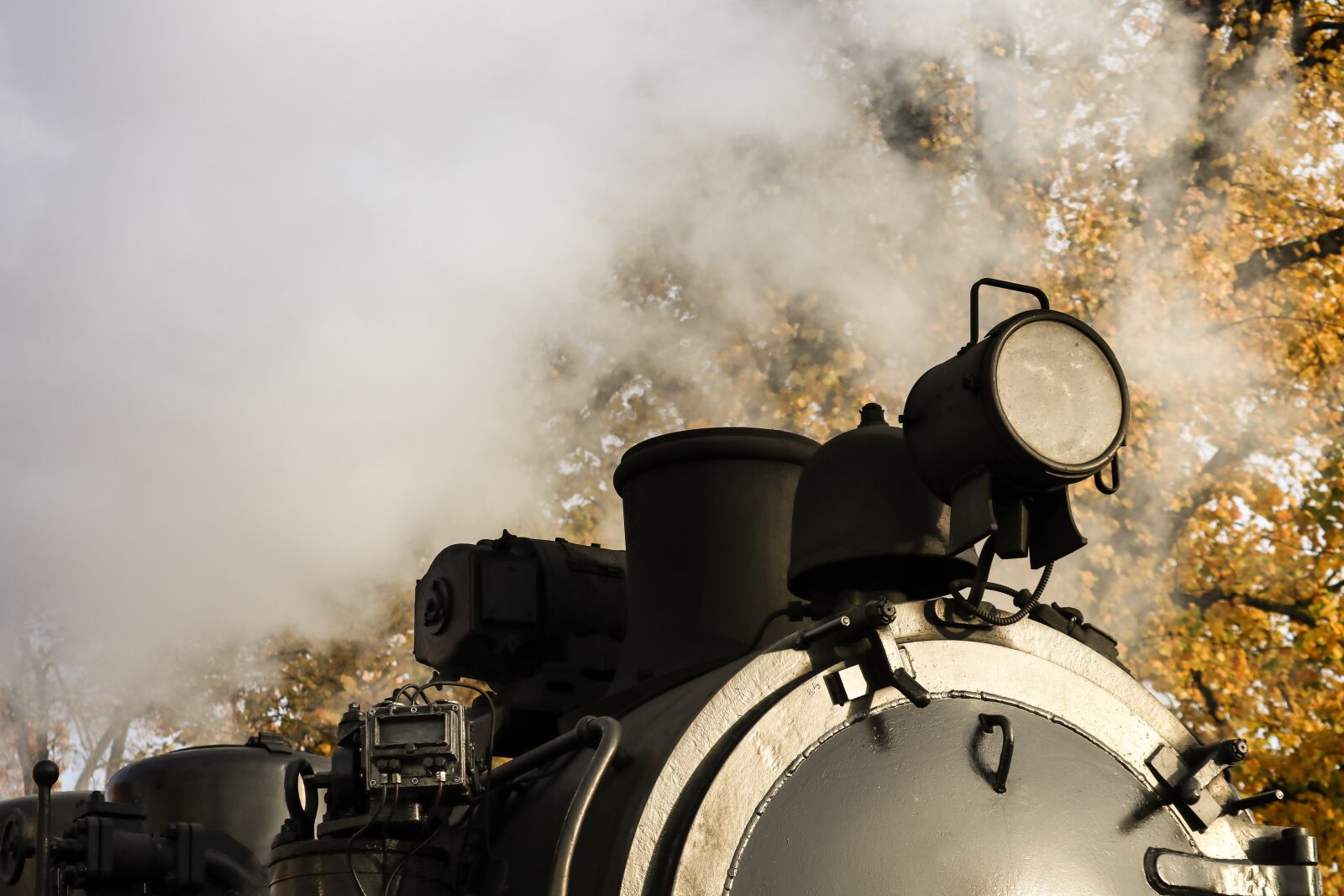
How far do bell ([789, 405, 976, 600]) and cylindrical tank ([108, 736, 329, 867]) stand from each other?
178 cm

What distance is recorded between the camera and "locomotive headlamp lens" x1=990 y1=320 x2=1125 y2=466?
2.71 meters

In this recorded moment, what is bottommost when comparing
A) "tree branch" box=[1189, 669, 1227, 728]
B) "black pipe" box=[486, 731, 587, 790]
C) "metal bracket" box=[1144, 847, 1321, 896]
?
"metal bracket" box=[1144, 847, 1321, 896]

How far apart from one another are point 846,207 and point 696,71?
4.97ft

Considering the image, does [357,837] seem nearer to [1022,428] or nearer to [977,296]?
[1022,428]

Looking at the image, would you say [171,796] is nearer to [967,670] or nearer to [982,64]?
[967,670]

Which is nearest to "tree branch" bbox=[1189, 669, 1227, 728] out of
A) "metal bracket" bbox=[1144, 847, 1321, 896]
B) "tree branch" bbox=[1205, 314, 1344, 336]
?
"tree branch" bbox=[1205, 314, 1344, 336]

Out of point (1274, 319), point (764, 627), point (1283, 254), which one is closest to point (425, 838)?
point (764, 627)

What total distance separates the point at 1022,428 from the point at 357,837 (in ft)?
4.34

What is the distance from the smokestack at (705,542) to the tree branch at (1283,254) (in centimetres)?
753

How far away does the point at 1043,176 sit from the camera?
9969mm

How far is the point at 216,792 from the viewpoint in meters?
4.12

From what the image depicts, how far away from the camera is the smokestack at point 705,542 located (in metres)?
3.26

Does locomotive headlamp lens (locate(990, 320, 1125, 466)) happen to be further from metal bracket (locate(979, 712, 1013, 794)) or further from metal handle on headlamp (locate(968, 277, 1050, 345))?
metal bracket (locate(979, 712, 1013, 794))

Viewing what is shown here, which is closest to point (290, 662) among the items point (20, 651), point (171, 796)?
point (20, 651)
